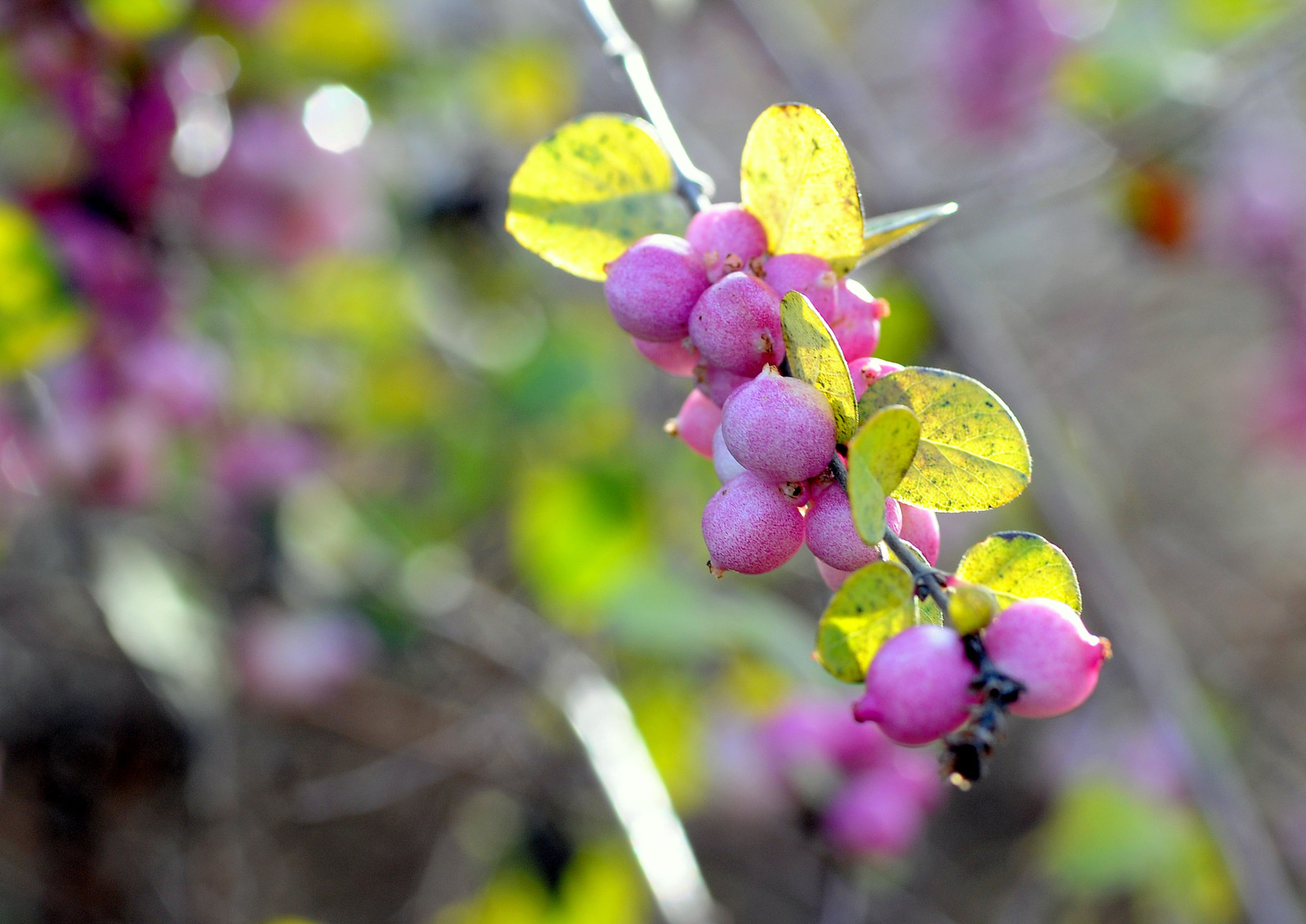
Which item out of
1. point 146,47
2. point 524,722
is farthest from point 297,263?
point 524,722

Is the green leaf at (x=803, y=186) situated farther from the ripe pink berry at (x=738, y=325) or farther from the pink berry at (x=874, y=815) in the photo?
the pink berry at (x=874, y=815)

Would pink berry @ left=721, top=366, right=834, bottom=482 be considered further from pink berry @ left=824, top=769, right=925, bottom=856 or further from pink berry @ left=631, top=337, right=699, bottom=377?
pink berry @ left=824, top=769, right=925, bottom=856

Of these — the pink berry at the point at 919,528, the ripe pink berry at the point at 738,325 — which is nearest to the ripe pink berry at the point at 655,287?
the ripe pink berry at the point at 738,325

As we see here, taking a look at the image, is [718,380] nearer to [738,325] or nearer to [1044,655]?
[738,325]

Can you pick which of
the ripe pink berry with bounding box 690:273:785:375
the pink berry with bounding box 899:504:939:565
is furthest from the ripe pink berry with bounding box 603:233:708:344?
the pink berry with bounding box 899:504:939:565

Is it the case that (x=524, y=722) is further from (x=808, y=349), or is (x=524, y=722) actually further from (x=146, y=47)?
(x=808, y=349)

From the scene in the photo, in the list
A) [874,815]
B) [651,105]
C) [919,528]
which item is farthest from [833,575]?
[874,815]
